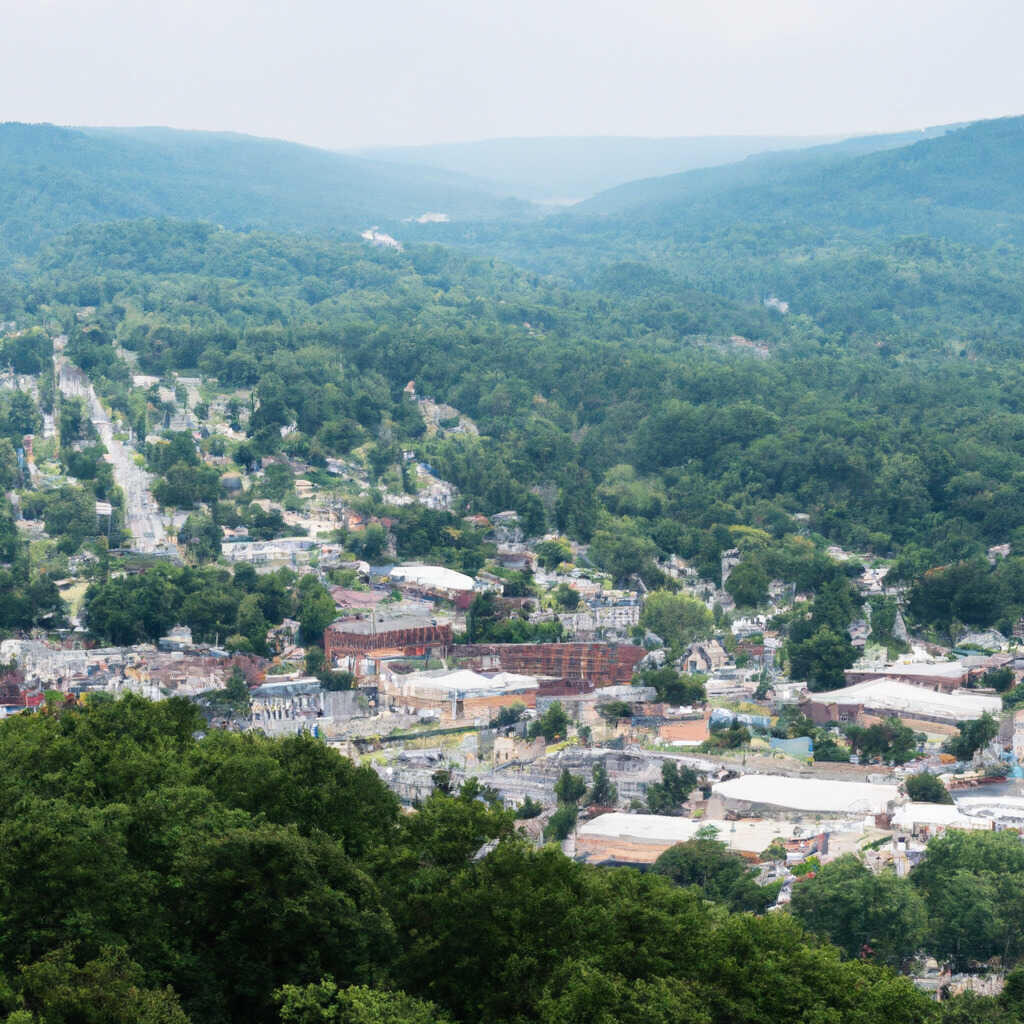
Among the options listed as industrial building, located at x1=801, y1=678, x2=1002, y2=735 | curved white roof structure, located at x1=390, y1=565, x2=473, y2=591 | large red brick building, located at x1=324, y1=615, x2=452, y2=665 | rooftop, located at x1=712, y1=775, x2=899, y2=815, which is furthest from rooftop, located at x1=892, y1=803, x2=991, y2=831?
curved white roof structure, located at x1=390, y1=565, x2=473, y2=591

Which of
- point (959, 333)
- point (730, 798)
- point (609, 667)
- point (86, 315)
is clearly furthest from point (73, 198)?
point (730, 798)

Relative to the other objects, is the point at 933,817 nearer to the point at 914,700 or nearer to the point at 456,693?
the point at 914,700

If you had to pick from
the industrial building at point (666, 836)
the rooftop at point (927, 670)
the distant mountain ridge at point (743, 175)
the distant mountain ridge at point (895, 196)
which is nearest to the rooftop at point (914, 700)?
the rooftop at point (927, 670)

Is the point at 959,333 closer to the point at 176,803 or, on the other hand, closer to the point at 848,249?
the point at 848,249

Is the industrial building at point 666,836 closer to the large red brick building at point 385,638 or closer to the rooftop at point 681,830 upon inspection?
the rooftop at point 681,830

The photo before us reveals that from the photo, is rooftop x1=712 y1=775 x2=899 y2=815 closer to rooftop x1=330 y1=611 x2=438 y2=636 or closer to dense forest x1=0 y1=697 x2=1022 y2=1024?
dense forest x1=0 y1=697 x2=1022 y2=1024

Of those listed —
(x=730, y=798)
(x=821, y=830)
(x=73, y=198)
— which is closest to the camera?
(x=821, y=830)
